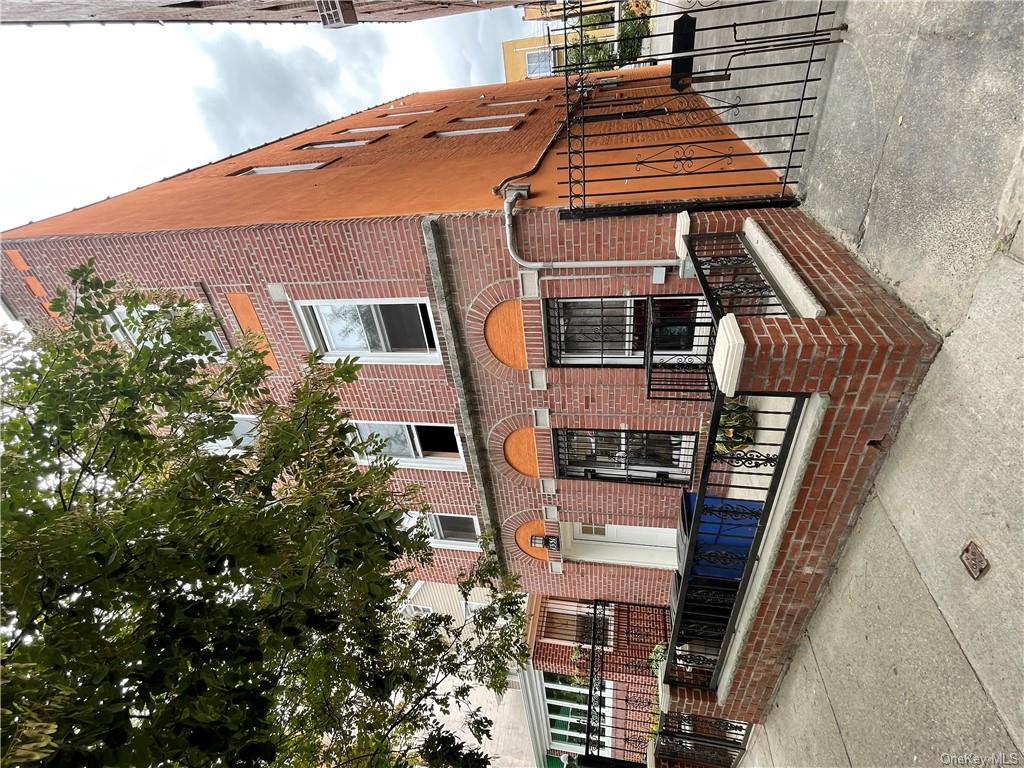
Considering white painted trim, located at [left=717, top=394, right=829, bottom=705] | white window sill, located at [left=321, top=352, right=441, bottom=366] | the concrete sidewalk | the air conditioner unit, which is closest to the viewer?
the concrete sidewalk

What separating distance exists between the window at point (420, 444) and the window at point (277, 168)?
22.1ft

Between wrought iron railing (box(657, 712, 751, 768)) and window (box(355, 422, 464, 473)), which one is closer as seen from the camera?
wrought iron railing (box(657, 712, 751, 768))

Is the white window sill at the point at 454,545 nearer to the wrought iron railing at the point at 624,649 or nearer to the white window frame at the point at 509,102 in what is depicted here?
the wrought iron railing at the point at 624,649

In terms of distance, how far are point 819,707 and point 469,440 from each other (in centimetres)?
576

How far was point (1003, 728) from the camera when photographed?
9.23ft

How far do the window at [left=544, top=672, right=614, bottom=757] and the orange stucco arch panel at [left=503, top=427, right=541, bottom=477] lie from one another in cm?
826

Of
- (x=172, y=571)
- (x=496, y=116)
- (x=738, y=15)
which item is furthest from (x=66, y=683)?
(x=496, y=116)

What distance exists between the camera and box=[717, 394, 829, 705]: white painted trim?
3955mm

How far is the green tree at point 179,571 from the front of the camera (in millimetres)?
3125

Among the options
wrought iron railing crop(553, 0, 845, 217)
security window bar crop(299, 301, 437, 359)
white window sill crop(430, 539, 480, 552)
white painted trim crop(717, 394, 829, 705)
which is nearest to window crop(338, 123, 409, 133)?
wrought iron railing crop(553, 0, 845, 217)

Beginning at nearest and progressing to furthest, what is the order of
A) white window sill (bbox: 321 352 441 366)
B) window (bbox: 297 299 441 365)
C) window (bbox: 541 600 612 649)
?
window (bbox: 297 299 441 365), white window sill (bbox: 321 352 441 366), window (bbox: 541 600 612 649)

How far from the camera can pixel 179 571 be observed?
3641 millimetres

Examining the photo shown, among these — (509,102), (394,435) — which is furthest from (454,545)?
(509,102)

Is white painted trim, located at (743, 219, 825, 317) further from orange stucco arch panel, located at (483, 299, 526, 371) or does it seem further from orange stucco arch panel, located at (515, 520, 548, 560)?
orange stucco arch panel, located at (515, 520, 548, 560)
